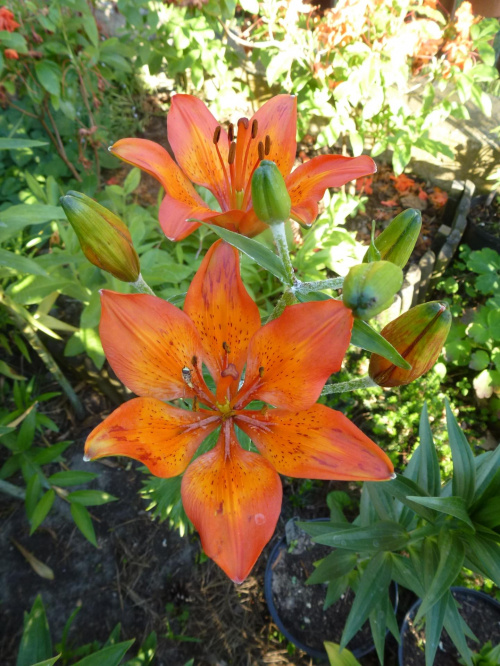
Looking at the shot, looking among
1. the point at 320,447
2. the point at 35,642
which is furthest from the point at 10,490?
the point at 320,447

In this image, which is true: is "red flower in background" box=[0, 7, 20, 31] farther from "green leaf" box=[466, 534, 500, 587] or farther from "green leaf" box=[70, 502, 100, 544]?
"green leaf" box=[466, 534, 500, 587]

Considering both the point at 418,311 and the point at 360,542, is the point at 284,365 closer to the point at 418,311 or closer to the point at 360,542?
the point at 418,311

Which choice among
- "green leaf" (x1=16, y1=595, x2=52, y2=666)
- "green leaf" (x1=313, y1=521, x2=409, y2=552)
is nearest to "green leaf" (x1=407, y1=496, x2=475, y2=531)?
"green leaf" (x1=313, y1=521, x2=409, y2=552)

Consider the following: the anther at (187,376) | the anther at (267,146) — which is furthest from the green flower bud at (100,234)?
the anther at (267,146)

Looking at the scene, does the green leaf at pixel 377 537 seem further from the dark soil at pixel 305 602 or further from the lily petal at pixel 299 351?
the dark soil at pixel 305 602

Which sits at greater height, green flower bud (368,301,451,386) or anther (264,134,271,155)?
anther (264,134,271,155)

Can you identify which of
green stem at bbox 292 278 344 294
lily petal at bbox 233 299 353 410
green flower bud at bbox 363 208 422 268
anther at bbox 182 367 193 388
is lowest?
anther at bbox 182 367 193 388

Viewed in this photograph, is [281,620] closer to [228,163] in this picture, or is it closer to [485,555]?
[485,555]
